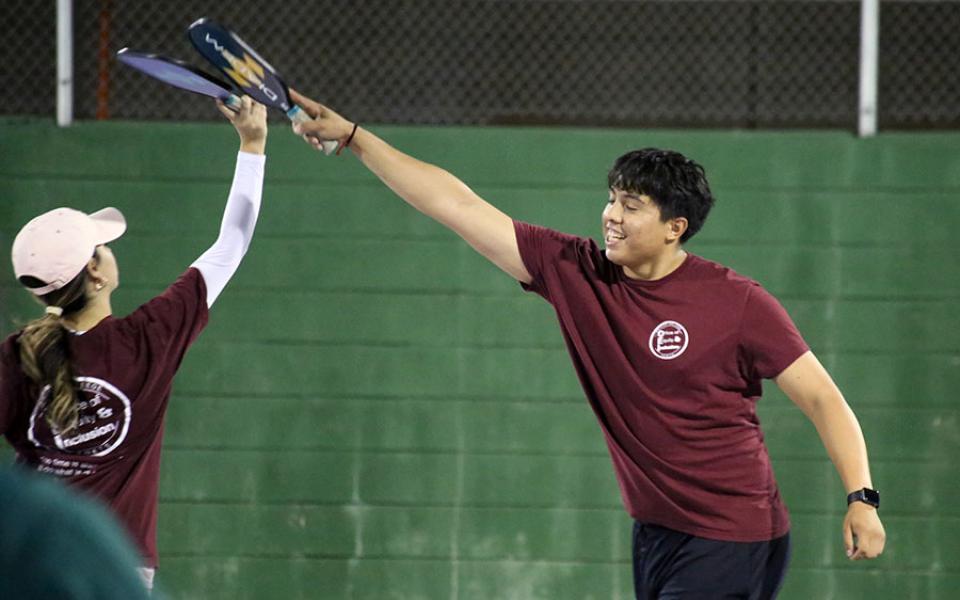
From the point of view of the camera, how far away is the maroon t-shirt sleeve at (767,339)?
3.17 metres

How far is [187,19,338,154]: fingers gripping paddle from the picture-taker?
3049mm

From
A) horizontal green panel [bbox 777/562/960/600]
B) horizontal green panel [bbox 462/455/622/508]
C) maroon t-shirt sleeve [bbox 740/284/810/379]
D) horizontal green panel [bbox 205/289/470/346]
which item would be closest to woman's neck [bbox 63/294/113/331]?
maroon t-shirt sleeve [bbox 740/284/810/379]

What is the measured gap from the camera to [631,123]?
5637mm

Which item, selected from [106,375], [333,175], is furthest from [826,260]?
[106,375]

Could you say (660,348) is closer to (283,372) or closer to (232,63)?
(232,63)

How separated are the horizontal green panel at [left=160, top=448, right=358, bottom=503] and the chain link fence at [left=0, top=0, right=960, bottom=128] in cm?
161

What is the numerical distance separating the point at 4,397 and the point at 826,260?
3675mm

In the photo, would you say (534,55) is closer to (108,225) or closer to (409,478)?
(409,478)

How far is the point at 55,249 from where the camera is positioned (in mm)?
2883

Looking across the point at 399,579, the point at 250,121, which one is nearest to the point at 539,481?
the point at 399,579

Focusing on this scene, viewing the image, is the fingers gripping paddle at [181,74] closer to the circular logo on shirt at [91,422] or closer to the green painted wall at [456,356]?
the circular logo on shirt at [91,422]

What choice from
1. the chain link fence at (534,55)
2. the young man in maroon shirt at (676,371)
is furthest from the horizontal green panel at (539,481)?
the young man in maroon shirt at (676,371)

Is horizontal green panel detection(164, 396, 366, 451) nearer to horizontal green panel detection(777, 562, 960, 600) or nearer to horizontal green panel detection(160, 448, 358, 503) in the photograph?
horizontal green panel detection(160, 448, 358, 503)

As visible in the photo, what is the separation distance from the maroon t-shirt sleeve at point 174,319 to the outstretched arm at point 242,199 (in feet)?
0.24
